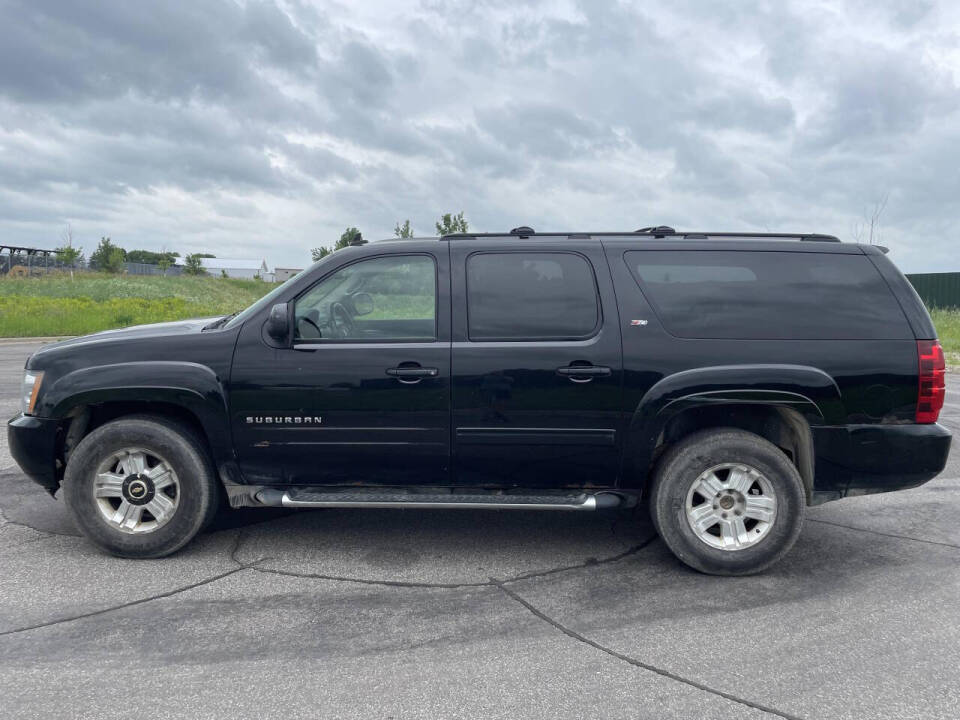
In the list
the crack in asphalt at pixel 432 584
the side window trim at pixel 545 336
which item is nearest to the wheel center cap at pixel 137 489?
the crack in asphalt at pixel 432 584

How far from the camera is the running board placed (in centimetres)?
436

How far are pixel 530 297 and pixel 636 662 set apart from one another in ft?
6.77

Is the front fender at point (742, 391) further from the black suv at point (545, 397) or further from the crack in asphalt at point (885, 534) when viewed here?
the crack in asphalt at point (885, 534)

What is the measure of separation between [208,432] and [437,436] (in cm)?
131

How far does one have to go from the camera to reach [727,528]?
4367mm

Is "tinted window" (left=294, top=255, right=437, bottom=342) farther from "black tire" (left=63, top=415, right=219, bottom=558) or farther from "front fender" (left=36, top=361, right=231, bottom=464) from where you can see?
"black tire" (left=63, top=415, right=219, bottom=558)

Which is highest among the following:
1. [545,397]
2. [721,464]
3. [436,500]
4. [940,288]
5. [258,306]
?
[940,288]

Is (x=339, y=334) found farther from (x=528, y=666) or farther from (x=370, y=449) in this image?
(x=528, y=666)

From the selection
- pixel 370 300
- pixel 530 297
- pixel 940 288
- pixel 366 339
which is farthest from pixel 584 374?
pixel 940 288

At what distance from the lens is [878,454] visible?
4363mm

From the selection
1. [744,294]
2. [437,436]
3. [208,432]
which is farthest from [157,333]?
[744,294]

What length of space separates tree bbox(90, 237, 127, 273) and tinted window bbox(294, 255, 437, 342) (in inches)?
2921

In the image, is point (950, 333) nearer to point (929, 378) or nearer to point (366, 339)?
point (929, 378)

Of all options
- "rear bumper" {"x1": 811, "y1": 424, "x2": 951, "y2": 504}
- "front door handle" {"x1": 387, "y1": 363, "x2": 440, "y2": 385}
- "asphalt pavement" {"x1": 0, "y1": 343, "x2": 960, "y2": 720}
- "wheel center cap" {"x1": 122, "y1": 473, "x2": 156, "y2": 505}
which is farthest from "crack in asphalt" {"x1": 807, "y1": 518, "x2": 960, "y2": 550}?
"wheel center cap" {"x1": 122, "y1": 473, "x2": 156, "y2": 505}
